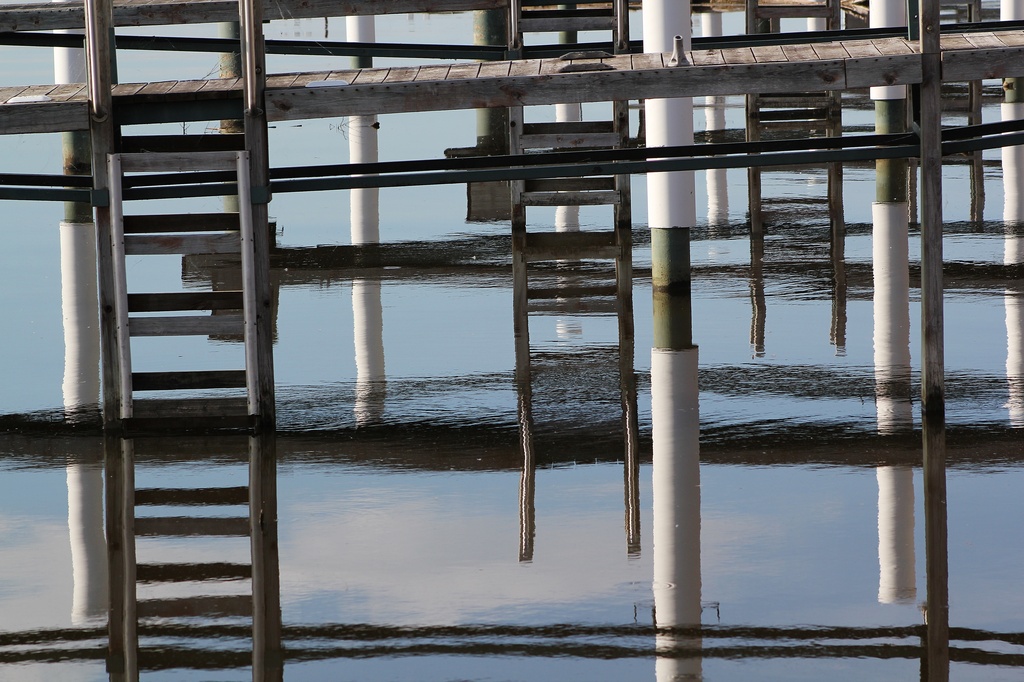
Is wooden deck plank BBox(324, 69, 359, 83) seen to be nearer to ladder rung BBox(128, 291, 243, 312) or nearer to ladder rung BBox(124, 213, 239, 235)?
ladder rung BBox(124, 213, 239, 235)

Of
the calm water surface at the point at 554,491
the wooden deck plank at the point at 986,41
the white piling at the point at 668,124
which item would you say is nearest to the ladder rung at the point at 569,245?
the calm water surface at the point at 554,491

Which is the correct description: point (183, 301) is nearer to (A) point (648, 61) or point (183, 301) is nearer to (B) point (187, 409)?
(B) point (187, 409)

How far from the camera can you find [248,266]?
877cm

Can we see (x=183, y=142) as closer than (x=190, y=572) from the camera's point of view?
No

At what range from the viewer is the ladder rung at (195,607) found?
20.6ft

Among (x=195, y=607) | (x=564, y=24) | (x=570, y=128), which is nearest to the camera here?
(x=195, y=607)

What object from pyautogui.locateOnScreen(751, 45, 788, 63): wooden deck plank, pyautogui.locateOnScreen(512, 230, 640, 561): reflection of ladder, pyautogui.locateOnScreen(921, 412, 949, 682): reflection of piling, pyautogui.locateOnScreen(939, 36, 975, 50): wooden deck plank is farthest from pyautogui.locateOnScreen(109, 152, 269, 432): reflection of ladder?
pyautogui.locateOnScreen(939, 36, 975, 50): wooden deck plank

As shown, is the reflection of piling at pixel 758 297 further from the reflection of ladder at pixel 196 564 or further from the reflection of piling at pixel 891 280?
the reflection of ladder at pixel 196 564

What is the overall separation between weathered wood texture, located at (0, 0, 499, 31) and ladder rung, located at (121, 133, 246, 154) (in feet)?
14.8

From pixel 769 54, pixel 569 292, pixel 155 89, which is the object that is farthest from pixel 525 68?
→ pixel 569 292

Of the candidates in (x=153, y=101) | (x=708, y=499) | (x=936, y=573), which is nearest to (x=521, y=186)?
(x=153, y=101)

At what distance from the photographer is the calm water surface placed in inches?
232

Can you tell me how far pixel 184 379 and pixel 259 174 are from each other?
124 centimetres

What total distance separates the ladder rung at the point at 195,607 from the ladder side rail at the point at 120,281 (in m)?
2.65
